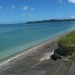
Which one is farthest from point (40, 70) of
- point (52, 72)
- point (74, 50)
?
point (74, 50)

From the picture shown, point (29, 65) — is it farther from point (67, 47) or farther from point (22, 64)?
point (67, 47)

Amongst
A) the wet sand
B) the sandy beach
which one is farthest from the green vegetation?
the wet sand

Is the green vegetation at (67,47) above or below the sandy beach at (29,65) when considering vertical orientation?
above

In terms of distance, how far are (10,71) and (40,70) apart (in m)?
2.81

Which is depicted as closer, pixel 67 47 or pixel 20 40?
pixel 67 47

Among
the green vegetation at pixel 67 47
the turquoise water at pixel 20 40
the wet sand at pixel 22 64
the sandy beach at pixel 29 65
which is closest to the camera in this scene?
the sandy beach at pixel 29 65

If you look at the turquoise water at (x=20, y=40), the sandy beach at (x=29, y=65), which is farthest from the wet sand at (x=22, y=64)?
the turquoise water at (x=20, y=40)

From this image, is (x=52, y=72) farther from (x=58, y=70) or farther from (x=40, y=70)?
(x=40, y=70)

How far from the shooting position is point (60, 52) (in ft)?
58.5

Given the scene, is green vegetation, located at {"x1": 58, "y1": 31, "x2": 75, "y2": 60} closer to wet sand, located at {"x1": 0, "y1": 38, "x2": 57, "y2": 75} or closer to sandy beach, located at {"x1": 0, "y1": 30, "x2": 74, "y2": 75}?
sandy beach, located at {"x1": 0, "y1": 30, "x2": 74, "y2": 75}

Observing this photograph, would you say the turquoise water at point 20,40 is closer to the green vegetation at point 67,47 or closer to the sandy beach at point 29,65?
the sandy beach at point 29,65

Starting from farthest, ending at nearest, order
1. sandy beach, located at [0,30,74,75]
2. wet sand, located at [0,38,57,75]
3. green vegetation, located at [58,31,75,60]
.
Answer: green vegetation, located at [58,31,75,60] → wet sand, located at [0,38,57,75] → sandy beach, located at [0,30,74,75]

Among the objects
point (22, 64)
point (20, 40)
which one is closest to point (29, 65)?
point (22, 64)

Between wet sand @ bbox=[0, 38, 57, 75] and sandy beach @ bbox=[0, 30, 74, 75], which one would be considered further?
wet sand @ bbox=[0, 38, 57, 75]
